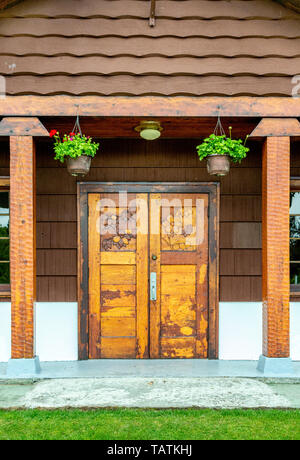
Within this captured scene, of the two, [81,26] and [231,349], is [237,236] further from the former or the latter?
[81,26]

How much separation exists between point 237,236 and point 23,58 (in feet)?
9.50

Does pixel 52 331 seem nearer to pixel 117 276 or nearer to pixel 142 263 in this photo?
pixel 117 276

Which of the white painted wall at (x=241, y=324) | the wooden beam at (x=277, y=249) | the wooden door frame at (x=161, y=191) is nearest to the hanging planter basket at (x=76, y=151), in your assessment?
the wooden door frame at (x=161, y=191)

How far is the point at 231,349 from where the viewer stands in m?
4.51

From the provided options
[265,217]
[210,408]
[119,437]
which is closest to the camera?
[119,437]

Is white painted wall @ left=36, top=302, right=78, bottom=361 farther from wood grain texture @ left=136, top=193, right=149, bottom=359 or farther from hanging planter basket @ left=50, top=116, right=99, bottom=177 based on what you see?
hanging planter basket @ left=50, top=116, right=99, bottom=177

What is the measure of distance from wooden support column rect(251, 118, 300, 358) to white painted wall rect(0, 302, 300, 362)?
66cm

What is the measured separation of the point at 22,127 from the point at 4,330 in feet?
7.36

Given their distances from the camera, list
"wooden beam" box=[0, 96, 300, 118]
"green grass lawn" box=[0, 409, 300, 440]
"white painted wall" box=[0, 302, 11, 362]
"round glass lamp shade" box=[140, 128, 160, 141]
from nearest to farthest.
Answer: "green grass lawn" box=[0, 409, 300, 440]
"wooden beam" box=[0, 96, 300, 118]
"round glass lamp shade" box=[140, 128, 160, 141]
"white painted wall" box=[0, 302, 11, 362]

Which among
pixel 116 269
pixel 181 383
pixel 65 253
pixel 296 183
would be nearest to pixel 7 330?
pixel 65 253

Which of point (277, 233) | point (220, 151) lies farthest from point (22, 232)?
point (277, 233)

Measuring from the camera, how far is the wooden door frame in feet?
14.8

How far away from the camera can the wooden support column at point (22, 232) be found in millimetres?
3762

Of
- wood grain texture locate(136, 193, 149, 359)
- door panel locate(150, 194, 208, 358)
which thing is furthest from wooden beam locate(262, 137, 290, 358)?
wood grain texture locate(136, 193, 149, 359)
